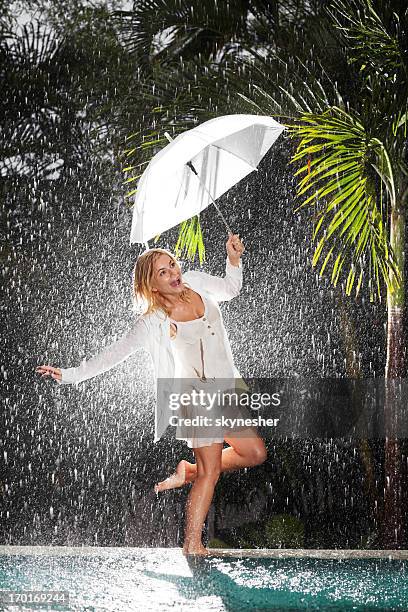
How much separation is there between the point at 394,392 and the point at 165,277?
8.07 ft

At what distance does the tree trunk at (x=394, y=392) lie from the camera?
650 cm

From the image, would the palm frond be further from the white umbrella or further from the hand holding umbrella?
the hand holding umbrella

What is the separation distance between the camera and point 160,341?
5094 millimetres

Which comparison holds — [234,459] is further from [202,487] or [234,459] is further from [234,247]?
[234,247]

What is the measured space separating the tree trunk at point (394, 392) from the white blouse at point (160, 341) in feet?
5.96

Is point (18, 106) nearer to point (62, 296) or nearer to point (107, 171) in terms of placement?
point (107, 171)

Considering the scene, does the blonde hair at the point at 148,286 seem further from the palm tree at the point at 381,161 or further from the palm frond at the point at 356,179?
the palm tree at the point at 381,161

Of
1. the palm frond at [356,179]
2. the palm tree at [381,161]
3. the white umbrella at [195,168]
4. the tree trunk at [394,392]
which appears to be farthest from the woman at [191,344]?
the tree trunk at [394,392]

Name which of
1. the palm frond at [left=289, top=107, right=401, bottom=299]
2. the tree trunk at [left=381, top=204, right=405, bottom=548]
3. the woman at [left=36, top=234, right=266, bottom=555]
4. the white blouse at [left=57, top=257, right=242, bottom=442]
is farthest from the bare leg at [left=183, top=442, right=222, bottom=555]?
the tree trunk at [left=381, top=204, right=405, bottom=548]

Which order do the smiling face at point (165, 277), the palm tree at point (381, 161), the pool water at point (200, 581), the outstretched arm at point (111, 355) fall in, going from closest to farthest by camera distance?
the pool water at point (200, 581) → the outstretched arm at point (111, 355) → the smiling face at point (165, 277) → the palm tree at point (381, 161)

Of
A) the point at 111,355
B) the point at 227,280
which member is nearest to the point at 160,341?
the point at 111,355

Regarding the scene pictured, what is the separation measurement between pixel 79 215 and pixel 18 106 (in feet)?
3.86

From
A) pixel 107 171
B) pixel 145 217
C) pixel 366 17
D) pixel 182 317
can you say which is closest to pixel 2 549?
pixel 182 317

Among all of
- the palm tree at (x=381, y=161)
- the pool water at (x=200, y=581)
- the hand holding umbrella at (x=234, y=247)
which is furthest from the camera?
the palm tree at (x=381, y=161)
